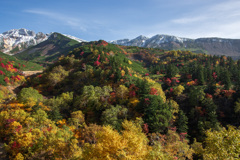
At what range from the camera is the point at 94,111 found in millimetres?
62594

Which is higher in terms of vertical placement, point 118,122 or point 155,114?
point 155,114

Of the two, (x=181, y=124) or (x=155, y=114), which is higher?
(x=155, y=114)

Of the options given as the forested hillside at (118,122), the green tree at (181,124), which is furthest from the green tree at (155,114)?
the green tree at (181,124)

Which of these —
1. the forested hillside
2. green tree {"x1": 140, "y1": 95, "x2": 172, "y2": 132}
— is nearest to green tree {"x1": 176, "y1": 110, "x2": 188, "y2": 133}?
the forested hillside

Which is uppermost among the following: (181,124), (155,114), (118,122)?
(155,114)

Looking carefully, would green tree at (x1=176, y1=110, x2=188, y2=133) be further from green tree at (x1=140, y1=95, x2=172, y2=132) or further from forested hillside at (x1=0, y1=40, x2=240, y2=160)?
green tree at (x1=140, y1=95, x2=172, y2=132)

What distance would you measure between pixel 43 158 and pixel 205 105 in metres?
69.1

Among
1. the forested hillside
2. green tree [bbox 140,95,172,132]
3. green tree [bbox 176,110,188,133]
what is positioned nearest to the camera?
the forested hillside

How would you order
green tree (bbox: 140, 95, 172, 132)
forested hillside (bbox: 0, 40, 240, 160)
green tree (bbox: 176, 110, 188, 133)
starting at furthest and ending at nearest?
green tree (bbox: 176, 110, 188, 133)
green tree (bbox: 140, 95, 172, 132)
forested hillside (bbox: 0, 40, 240, 160)

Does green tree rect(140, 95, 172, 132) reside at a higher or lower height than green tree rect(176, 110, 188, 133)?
higher

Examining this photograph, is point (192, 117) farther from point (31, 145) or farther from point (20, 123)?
point (20, 123)

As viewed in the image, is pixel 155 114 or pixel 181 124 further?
pixel 181 124

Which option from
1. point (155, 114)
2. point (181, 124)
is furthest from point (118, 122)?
point (181, 124)

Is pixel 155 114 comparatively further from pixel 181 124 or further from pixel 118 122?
pixel 118 122
